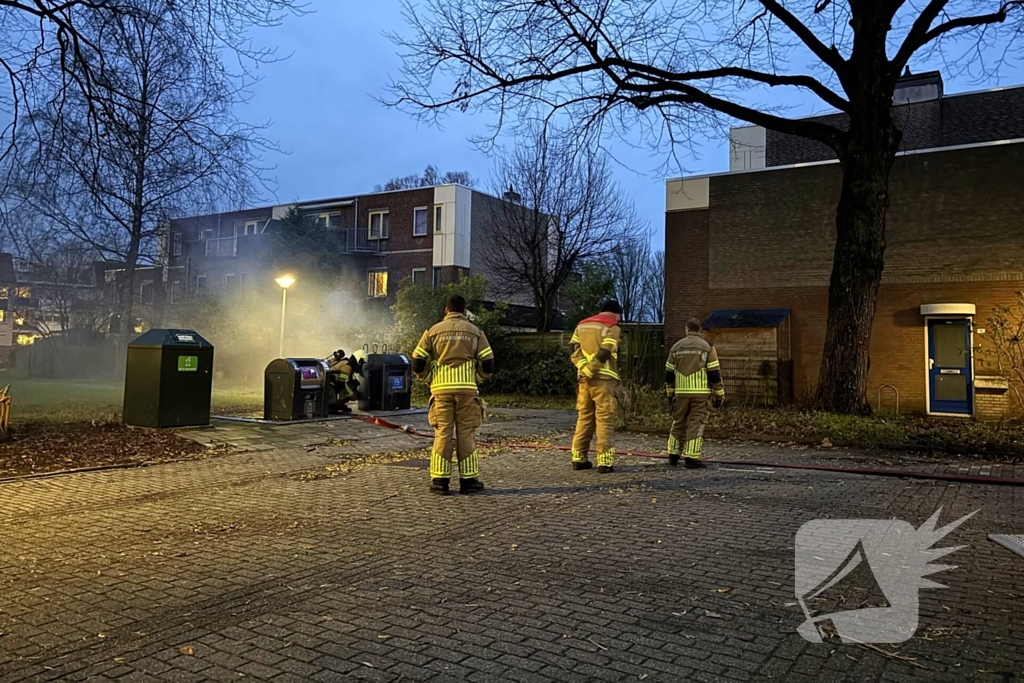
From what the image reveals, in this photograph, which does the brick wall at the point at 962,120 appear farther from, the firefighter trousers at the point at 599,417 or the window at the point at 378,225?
the firefighter trousers at the point at 599,417

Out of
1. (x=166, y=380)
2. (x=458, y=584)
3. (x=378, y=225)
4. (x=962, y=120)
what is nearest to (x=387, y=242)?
(x=378, y=225)

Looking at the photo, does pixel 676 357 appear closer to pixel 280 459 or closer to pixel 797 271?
pixel 280 459

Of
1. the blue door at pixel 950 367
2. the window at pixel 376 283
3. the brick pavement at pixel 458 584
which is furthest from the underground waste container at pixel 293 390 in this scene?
the window at pixel 376 283

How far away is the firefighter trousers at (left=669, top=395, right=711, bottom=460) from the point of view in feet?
29.8

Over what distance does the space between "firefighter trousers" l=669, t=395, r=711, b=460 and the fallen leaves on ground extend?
6.32 metres

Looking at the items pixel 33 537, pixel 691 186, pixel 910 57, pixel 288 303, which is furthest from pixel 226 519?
pixel 288 303

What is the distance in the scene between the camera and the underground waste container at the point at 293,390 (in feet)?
43.8

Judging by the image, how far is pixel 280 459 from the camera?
9.85 meters

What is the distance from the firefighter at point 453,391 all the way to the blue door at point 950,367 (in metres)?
15.3

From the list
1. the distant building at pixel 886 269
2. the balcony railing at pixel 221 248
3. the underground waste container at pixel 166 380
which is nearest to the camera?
the underground waste container at pixel 166 380

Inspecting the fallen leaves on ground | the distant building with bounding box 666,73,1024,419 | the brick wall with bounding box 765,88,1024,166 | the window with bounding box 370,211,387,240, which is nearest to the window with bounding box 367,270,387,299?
the window with bounding box 370,211,387,240

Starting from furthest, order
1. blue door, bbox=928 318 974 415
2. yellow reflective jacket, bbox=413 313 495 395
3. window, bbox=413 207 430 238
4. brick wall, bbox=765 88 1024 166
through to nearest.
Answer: window, bbox=413 207 430 238 < brick wall, bbox=765 88 1024 166 < blue door, bbox=928 318 974 415 < yellow reflective jacket, bbox=413 313 495 395

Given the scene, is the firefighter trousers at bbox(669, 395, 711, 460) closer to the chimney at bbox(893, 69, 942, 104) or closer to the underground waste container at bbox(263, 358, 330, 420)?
the underground waste container at bbox(263, 358, 330, 420)

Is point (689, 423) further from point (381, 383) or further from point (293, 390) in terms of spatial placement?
point (381, 383)
